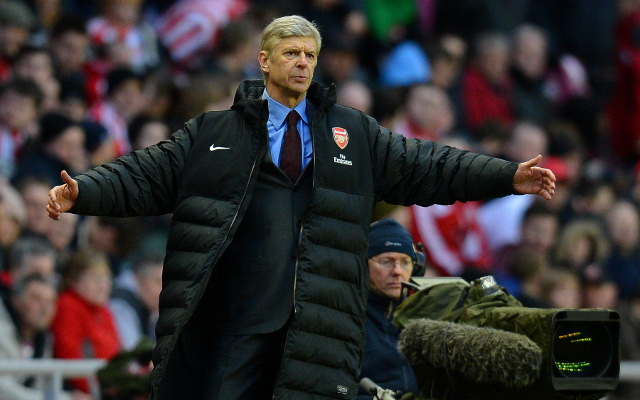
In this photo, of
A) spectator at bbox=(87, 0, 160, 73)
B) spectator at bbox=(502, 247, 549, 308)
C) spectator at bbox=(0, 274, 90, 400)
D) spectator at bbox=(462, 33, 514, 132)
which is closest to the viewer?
spectator at bbox=(0, 274, 90, 400)

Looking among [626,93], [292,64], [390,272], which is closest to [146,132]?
[390,272]

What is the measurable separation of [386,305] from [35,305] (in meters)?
2.53

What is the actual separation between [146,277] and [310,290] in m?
4.25

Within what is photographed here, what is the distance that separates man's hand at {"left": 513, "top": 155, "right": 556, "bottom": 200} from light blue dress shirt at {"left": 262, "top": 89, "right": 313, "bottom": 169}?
2.77 feet

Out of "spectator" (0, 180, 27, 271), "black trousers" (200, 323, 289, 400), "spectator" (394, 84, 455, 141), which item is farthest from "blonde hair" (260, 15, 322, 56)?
"spectator" (394, 84, 455, 141)

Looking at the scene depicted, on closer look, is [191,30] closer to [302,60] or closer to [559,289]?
[559,289]

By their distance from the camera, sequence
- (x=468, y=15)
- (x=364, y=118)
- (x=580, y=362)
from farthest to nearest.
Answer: (x=468, y=15) < (x=364, y=118) < (x=580, y=362)

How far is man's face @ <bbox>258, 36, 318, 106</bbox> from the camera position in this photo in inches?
202

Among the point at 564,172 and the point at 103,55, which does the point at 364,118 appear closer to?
the point at 103,55

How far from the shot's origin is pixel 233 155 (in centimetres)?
508

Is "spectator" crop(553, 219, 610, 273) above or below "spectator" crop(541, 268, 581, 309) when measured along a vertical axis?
above

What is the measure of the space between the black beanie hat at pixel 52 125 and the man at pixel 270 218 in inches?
161

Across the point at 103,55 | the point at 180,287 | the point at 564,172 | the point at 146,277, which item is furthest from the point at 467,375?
the point at 564,172

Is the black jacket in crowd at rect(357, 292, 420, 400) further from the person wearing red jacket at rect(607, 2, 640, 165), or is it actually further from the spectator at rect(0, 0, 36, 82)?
the person wearing red jacket at rect(607, 2, 640, 165)
